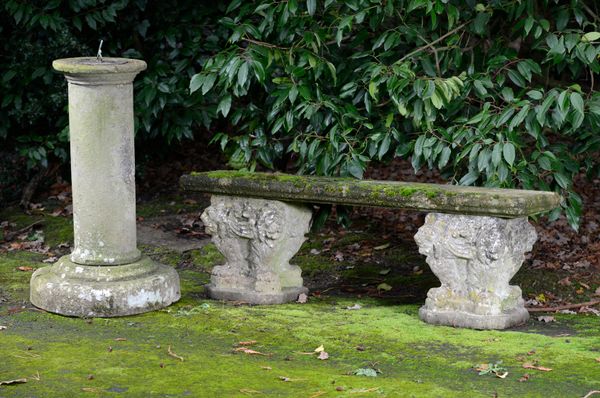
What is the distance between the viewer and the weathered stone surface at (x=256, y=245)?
719 cm

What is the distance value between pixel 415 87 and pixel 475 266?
126cm

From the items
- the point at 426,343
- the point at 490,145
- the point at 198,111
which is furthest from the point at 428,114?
the point at 198,111

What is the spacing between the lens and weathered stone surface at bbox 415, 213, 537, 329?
6484mm

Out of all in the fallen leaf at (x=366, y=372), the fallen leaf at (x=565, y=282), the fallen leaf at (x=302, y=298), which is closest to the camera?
the fallen leaf at (x=366, y=372)

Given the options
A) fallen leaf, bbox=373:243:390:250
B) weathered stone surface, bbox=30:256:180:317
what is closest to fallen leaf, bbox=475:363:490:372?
weathered stone surface, bbox=30:256:180:317

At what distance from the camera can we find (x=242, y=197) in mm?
7277

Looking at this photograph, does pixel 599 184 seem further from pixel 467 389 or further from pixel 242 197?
pixel 467 389

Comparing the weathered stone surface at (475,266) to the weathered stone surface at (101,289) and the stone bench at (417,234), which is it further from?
the weathered stone surface at (101,289)

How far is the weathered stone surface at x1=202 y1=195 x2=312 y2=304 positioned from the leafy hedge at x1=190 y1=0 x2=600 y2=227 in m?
0.55

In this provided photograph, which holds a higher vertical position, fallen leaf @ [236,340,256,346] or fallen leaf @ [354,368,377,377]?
fallen leaf @ [354,368,377,377]

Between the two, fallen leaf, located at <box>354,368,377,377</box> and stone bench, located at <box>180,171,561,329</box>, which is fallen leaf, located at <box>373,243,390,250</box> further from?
fallen leaf, located at <box>354,368,377,377</box>

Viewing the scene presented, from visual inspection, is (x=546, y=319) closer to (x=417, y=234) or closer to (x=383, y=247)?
(x=417, y=234)

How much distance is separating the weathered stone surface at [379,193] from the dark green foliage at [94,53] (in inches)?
72.8

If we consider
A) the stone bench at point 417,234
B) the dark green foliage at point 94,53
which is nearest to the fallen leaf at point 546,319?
the stone bench at point 417,234
